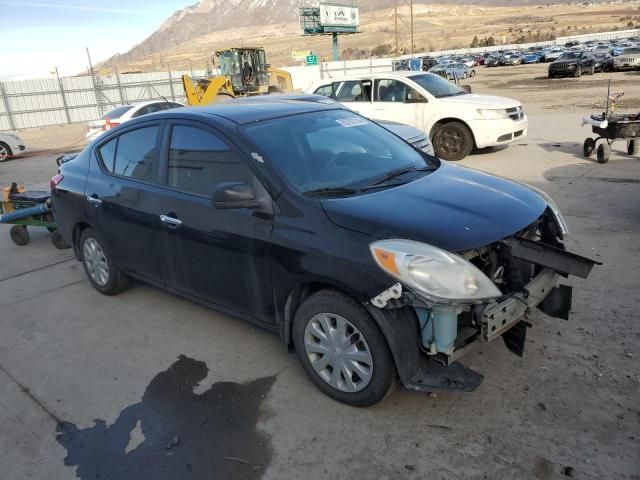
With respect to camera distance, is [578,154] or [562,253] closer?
[562,253]

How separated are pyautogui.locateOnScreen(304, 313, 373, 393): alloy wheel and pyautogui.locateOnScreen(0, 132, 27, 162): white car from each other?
53.1 feet

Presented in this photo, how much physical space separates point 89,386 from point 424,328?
2338mm

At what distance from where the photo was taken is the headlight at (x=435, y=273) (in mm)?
2656

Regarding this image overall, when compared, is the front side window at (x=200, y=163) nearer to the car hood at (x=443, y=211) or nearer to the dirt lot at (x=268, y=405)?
the car hood at (x=443, y=211)

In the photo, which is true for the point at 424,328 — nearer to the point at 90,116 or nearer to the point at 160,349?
the point at 160,349

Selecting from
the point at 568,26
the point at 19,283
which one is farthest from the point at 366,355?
the point at 568,26

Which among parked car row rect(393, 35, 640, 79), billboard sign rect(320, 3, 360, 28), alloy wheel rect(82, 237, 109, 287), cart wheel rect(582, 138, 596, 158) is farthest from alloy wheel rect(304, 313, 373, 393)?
billboard sign rect(320, 3, 360, 28)

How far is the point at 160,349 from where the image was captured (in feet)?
13.2

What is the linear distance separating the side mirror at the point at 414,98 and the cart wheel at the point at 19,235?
23.0 ft

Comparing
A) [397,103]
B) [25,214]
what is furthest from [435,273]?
[397,103]

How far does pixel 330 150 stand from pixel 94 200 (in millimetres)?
2235

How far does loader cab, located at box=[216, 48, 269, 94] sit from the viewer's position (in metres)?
25.8

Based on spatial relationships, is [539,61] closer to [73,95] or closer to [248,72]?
[248,72]

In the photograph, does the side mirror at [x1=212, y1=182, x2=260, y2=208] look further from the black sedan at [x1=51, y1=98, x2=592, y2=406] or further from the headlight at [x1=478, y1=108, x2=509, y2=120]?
the headlight at [x1=478, y1=108, x2=509, y2=120]
